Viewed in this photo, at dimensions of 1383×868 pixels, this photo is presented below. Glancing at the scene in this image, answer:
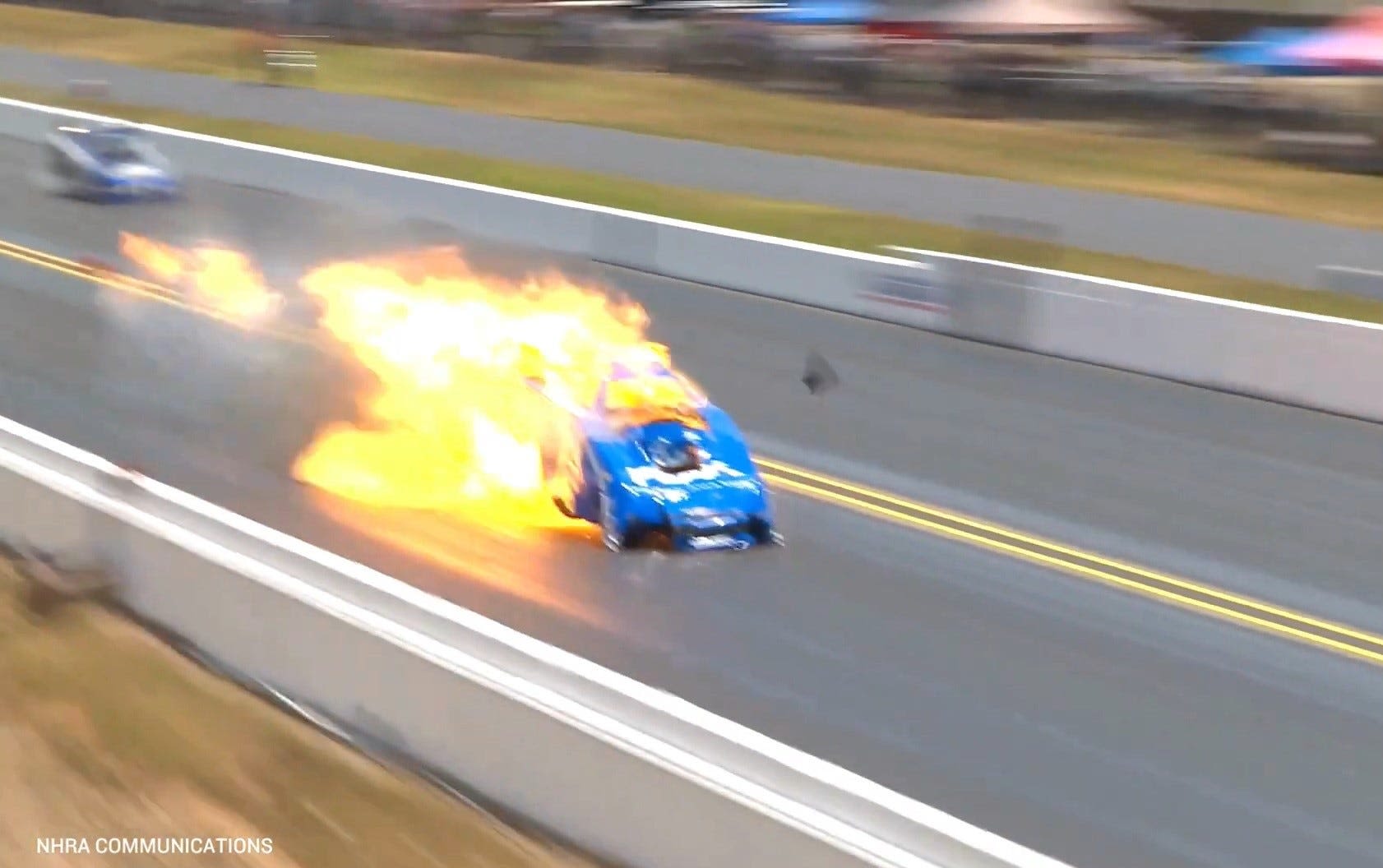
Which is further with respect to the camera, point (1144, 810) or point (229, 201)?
point (229, 201)

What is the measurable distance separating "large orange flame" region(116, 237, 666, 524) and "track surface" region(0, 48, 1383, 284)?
8020 mm

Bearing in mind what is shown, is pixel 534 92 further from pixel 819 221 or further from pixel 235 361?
pixel 235 361

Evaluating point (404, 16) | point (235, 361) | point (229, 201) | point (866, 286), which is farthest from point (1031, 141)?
point (404, 16)

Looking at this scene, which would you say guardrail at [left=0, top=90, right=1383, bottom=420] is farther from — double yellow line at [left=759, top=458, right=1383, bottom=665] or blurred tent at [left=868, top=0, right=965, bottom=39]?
blurred tent at [left=868, top=0, right=965, bottom=39]

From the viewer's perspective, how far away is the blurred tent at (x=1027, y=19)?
101 ft

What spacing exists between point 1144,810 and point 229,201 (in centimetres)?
2123

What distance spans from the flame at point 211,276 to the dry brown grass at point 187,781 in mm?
10448

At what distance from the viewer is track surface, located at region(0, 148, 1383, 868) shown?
26.7 ft

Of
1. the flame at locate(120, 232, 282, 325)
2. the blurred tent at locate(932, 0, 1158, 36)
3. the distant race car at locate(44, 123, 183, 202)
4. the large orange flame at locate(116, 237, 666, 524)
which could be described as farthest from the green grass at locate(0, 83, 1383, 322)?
the blurred tent at locate(932, 0, 1158, 36)

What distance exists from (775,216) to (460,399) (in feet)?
36.6

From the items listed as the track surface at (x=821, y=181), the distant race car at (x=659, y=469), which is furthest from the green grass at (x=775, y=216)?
the distant race car at (x=659, y=469)

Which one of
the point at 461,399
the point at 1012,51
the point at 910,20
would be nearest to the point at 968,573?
the point at 461,399

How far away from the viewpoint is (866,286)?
18.9 meters

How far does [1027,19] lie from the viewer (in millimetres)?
30719
